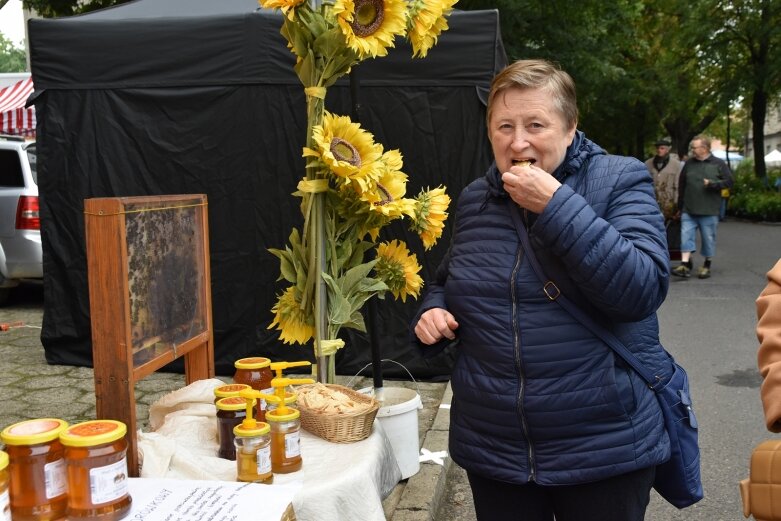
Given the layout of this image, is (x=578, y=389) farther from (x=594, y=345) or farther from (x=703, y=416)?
(x=703, y=416)

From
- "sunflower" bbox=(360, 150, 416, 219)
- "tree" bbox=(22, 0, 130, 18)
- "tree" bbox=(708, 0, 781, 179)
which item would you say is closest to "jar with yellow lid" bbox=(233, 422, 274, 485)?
"sunflower" bbox=(360, 150, 416, 219)

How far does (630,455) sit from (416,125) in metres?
3.88

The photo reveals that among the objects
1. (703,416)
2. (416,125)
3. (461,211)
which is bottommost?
(703,416)

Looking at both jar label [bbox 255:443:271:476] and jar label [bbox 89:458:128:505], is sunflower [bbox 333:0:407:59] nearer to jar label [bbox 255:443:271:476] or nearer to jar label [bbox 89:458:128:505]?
jar label [bbox 255:443:271:476]

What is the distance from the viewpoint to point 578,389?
2.07m

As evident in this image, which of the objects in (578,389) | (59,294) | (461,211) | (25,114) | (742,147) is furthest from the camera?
(742,147)

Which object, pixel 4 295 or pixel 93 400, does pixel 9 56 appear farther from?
pixel 93 400

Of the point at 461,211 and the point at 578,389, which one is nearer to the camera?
the point at 578,389

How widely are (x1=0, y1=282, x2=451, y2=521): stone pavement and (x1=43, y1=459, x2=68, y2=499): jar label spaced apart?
7.05 feet

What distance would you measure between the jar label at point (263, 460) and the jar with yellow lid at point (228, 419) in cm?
23

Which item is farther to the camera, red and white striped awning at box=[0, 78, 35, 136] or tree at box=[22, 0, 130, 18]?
red and white striped awning at box=[0, 78, 35, 136]

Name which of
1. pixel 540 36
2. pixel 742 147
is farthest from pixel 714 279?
pixel 742 147

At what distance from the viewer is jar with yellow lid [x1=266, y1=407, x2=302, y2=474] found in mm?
2287

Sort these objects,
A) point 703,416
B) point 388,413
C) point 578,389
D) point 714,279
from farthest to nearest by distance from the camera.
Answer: point 714,279 < point 703,416 < point 388,413 < point 578,389
